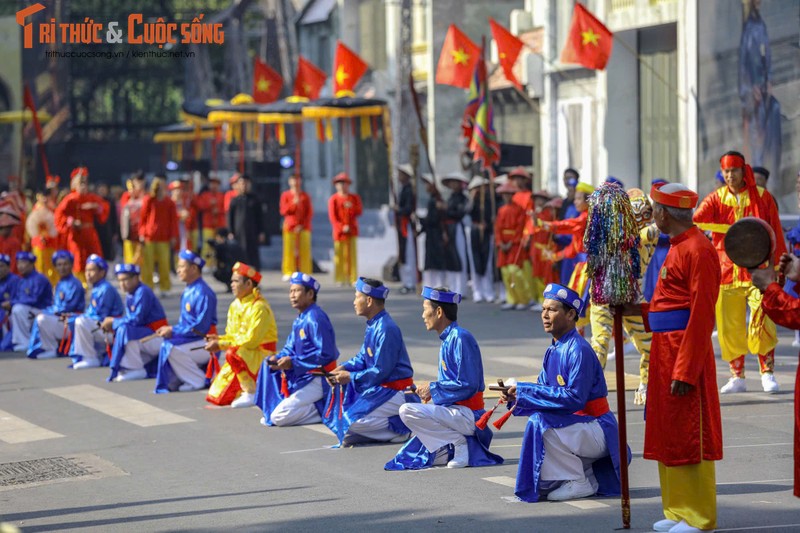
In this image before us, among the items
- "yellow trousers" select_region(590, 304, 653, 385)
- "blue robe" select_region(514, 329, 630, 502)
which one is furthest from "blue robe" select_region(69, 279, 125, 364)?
"blue robe" select_region(514, 329, 630, 502)

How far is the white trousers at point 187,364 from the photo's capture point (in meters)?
14.3

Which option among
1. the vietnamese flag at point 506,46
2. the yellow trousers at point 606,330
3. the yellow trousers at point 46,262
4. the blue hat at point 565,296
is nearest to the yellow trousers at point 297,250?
the yellow trousers at point 46,262

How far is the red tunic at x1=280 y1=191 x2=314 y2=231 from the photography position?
2594cm

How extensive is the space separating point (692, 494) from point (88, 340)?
9941mm

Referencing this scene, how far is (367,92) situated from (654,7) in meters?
12.8

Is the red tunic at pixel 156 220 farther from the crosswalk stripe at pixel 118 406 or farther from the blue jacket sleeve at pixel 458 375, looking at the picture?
the blue jacket sleeve at pixel 458 375

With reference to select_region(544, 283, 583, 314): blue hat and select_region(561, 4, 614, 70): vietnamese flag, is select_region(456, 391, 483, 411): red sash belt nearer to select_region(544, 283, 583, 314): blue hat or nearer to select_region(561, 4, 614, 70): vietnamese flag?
select_region(544, 283, 583, 314): blue hat

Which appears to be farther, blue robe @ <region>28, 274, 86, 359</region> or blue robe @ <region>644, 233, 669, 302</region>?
blue robe @ <region>28, 274, 86, 359</region>

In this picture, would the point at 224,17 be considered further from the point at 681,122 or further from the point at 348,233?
the point at 681,122

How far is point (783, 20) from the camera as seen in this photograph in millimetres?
19625

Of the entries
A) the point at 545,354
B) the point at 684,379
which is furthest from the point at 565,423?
the point at 684,379

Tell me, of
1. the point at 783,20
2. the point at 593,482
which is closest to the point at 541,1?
the point at 783,20

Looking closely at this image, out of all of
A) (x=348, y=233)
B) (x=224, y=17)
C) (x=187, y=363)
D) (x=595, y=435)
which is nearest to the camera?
(x=595, y=435)

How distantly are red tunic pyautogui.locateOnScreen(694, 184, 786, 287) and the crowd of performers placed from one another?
1 centimetres
